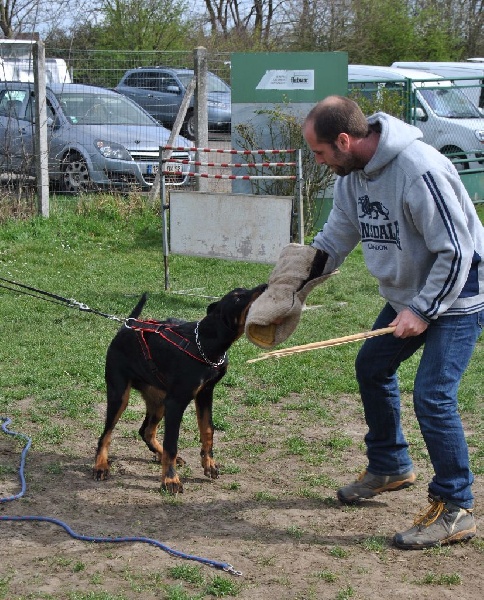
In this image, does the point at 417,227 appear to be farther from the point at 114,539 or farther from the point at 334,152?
the point at 114,539

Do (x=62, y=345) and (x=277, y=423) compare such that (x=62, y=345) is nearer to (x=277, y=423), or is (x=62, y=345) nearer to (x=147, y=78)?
(x=277, y=423)

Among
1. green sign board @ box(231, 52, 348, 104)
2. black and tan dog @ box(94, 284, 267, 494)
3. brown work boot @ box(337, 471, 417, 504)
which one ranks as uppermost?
green sign board @ box(231, 52, 348, 104)

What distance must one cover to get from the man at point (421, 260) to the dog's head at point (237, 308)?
679 millimetres

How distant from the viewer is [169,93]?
15.7 meters

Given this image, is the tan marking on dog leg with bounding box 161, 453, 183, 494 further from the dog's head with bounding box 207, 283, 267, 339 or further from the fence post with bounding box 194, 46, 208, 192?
the fence post with bounding box 194, 46, 208, 192

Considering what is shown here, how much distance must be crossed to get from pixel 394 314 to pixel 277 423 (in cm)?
187

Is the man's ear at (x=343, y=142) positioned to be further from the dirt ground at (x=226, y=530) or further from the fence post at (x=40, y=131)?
the fence post at (x=40, y=131)

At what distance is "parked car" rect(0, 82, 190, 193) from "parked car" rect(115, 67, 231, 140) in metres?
0.35

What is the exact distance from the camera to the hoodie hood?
3963 millimetres

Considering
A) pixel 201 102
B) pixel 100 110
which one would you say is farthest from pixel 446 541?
pixel 100 110

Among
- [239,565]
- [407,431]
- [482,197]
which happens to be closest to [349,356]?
[407,431]

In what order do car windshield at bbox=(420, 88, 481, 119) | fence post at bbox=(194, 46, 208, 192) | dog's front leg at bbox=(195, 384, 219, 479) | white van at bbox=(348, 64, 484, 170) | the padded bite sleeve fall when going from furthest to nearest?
car windshield at bbox=(420, 88, 481, 119)
white van at bbox=(348, 64, 484, 170)
fence post at bbox=(194, 46, 208, 192)
dog's front leg at bbox=(195, 384, 219, 479)
the padded bite sleeve

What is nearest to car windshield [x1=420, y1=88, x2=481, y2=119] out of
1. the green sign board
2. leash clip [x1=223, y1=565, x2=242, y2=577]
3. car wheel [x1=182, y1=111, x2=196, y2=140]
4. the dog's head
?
car wheel [x1=182, y1=111, x2=196, y2=140]

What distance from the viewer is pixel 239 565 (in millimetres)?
4066
